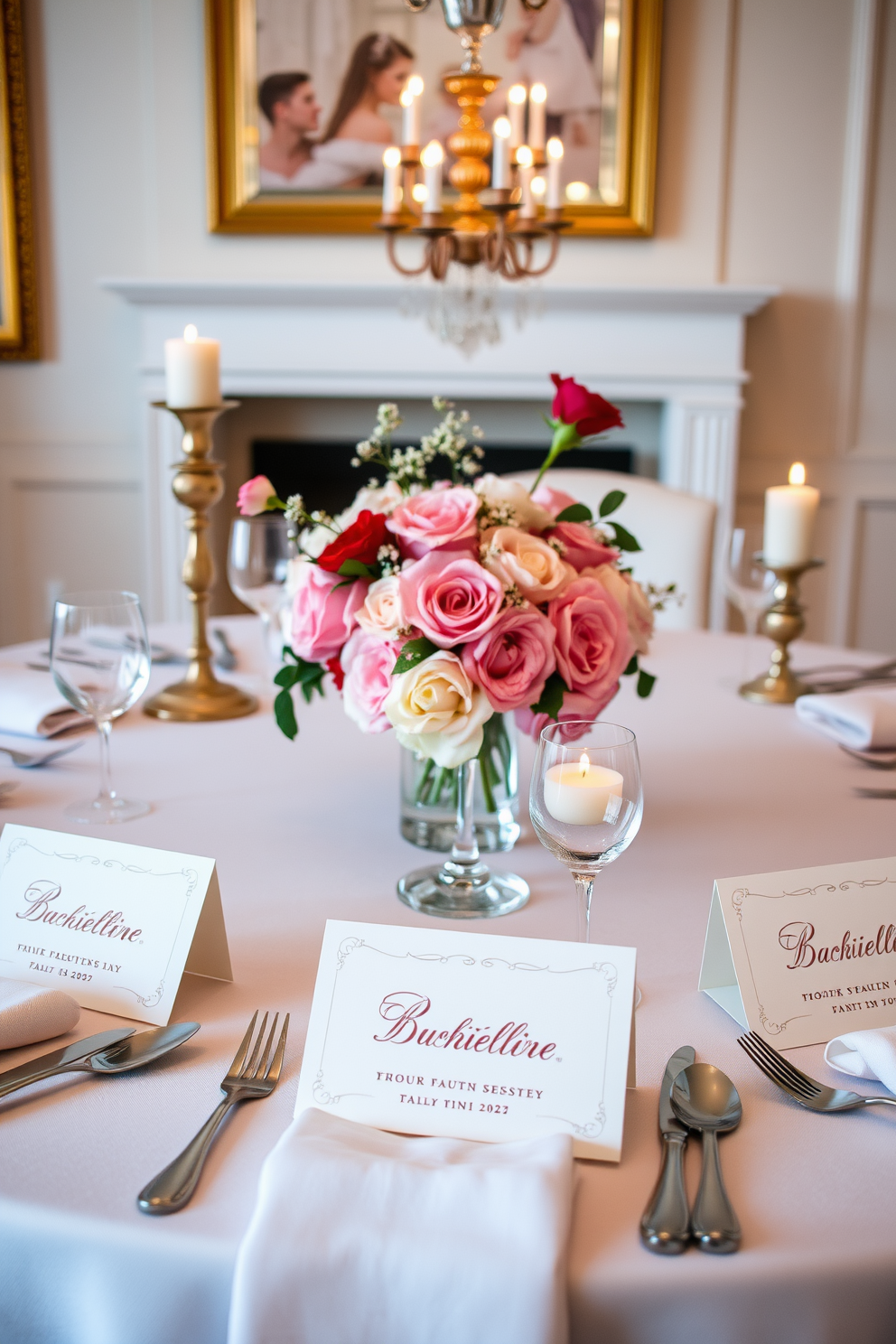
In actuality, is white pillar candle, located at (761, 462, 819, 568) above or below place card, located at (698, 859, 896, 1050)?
above

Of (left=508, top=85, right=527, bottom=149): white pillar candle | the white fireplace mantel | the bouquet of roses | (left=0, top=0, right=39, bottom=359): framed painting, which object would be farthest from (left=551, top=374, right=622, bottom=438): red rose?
(left=0, top=0, right=39, bottom=359): framed painting

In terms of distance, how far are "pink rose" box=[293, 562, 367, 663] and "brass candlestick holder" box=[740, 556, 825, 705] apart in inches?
30.5

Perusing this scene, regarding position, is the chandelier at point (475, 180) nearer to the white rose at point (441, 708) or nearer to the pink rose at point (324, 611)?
the pink rose at point (324, 611)

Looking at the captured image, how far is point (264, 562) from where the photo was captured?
1.43 m

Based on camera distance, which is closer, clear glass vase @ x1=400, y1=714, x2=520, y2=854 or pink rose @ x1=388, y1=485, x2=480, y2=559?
pink rose @ x1=388, y1=485, x2=480, y2=559

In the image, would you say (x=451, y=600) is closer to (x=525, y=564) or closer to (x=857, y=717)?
(x=525, y=564)

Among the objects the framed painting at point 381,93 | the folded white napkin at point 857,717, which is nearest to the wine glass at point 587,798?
the folded white napkin at point 857,717

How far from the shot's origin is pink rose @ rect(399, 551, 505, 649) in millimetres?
825

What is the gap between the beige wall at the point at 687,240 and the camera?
10.2 feet

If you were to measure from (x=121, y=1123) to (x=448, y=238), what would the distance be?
178 centimetres

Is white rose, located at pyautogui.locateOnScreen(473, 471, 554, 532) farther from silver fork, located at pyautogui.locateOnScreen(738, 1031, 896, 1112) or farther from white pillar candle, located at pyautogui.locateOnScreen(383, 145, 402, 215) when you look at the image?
white pillar candle, located at pyautogui.locateOnScreen(383, 145, 402, 215)

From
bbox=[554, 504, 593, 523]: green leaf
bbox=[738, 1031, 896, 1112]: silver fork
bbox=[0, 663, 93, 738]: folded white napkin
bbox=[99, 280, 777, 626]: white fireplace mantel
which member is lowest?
bbox=[738, 1031, 896, 1112]: silver fork

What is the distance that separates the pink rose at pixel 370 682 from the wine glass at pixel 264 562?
53cm

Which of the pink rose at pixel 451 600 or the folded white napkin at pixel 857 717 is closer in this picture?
the pink rose at pixel 451 600
